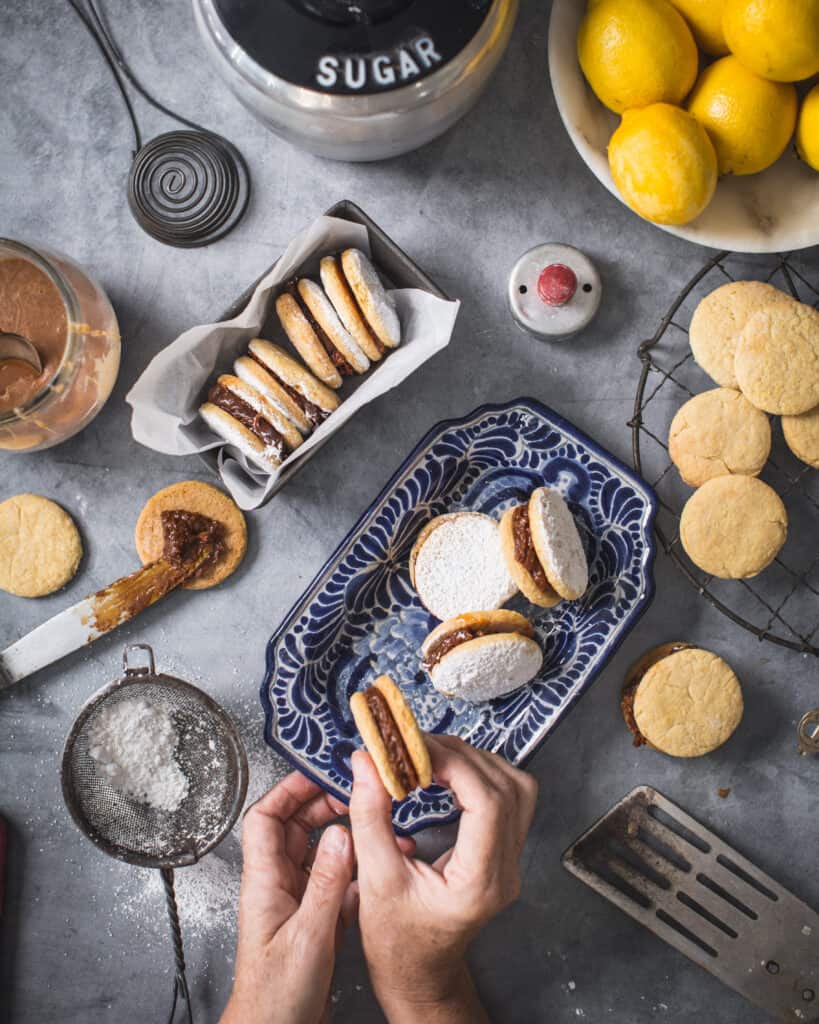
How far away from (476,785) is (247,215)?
Answer: 0.81 m

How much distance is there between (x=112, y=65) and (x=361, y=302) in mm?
516

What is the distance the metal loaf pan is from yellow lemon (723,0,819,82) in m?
0.43

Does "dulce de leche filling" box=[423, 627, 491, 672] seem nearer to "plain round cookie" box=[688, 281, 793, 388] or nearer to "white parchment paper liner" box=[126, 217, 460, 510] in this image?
"white parchment paper liner" box=[126, 217, 460, 510]

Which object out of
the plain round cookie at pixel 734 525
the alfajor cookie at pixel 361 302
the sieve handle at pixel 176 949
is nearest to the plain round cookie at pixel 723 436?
the plain round cookie at pixel 734 525

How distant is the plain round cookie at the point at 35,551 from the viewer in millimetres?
1255

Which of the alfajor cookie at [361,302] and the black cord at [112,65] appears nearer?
the alfajor cookie at [361,302]

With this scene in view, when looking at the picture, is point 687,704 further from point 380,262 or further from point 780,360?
point 380,262

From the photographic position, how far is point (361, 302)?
1.15m

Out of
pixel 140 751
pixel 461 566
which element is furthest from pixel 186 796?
pixel 461 566

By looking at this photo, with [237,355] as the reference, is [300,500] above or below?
below

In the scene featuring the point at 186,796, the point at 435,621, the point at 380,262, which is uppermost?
the point at 380,262

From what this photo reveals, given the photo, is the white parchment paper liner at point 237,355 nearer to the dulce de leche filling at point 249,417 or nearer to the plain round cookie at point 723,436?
the dulce de leche filling at point 249,417

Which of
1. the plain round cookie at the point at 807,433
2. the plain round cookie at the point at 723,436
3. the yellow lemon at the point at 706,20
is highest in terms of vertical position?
the yellow lemon at the point at 706,20

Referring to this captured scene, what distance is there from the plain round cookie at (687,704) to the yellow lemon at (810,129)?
64 cm
